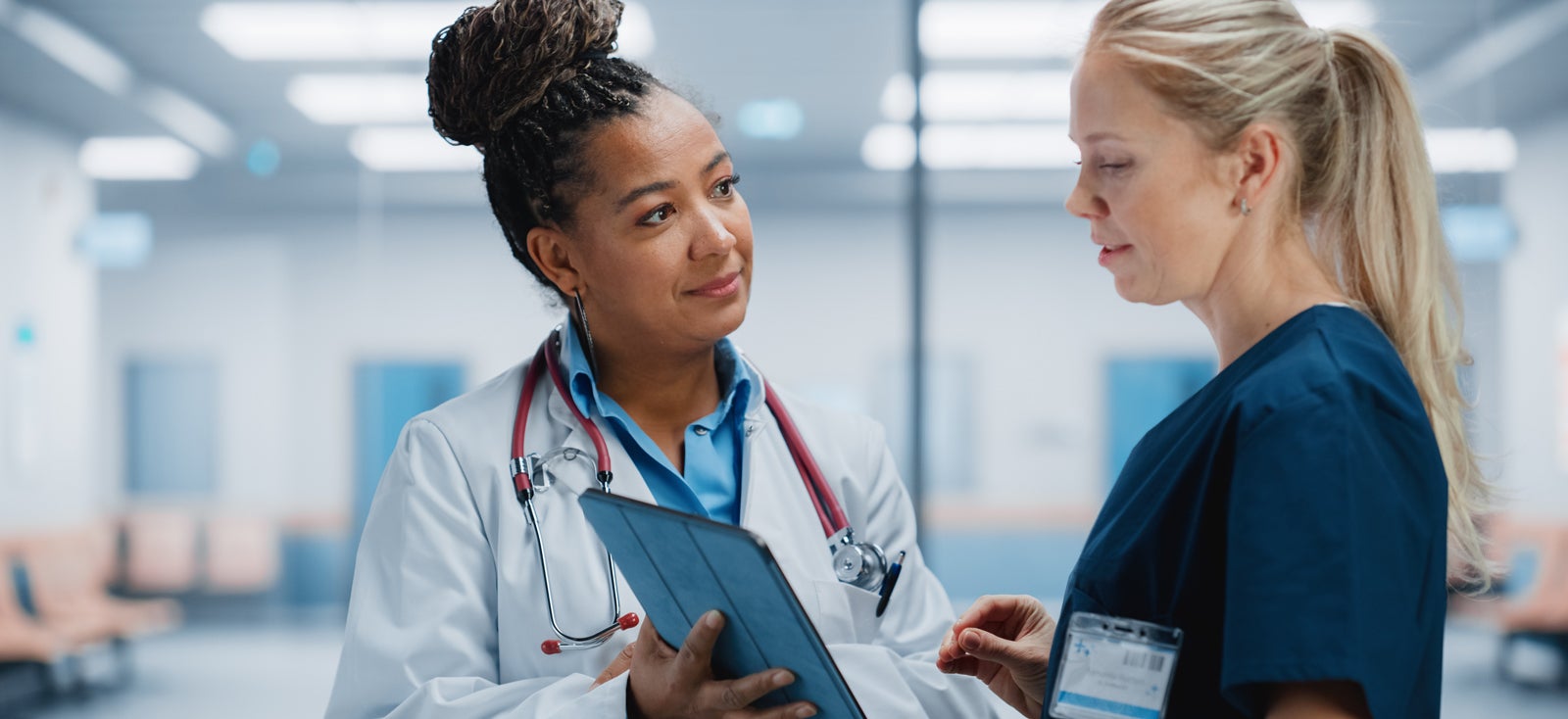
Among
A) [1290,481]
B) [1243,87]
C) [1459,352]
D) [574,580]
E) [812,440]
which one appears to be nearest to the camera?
[1290,481]

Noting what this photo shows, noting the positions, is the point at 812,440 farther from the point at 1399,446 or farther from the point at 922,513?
the point at 922,513

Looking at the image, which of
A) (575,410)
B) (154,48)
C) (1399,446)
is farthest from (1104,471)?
(154,48)

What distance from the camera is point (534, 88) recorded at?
1289 mm

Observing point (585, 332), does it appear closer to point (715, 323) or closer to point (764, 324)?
point (715, 323)

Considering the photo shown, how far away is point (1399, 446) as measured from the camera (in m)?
0.82

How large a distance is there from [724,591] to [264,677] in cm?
297

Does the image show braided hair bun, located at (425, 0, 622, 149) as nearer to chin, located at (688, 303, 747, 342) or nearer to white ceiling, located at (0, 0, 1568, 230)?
chin, located at (688, 303, 747, 342)

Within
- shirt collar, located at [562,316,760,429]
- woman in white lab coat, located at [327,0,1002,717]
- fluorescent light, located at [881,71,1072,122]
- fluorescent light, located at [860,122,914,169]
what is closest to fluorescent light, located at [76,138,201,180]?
fluorescent light, located at [860,122,914,169]

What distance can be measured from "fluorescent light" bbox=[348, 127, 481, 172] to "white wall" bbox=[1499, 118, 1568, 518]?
126 inches

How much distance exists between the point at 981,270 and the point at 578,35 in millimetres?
2339

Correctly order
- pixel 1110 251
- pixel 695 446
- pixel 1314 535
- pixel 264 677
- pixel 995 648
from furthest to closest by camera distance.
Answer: pixel 264 677 → pixel 695 446 → pixel 995 648 → pixel 1110 251 → pixel 1314 535

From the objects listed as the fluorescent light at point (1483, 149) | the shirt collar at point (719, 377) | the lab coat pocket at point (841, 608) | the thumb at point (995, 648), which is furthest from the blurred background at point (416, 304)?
the thumb at point (995, 648)

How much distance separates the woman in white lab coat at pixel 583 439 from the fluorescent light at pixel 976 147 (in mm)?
2192

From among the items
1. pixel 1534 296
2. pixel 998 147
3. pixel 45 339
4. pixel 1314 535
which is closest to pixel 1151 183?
pixel 1314 535
